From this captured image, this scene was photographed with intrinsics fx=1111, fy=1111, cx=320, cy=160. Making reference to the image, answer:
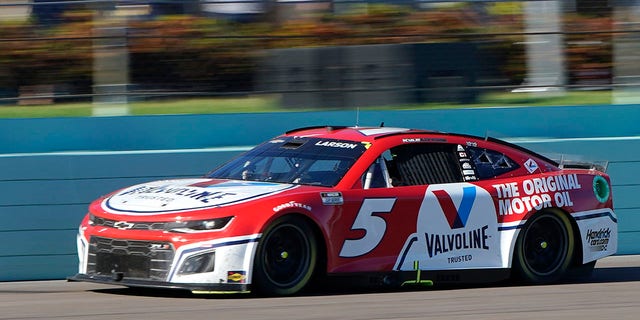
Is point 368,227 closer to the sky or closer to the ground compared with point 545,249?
closer to the sky

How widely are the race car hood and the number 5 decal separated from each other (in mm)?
595

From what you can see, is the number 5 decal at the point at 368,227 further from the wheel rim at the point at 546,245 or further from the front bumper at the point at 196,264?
the wheel rim at the point at 546,245

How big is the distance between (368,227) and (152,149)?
11.2 ft

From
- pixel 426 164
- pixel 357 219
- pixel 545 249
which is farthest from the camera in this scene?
pixel 545 249

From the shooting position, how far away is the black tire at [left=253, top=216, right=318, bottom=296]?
8.15 m

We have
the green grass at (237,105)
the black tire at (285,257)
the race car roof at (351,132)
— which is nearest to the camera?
the black tire at (285,257)

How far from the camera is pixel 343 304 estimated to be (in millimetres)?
8023

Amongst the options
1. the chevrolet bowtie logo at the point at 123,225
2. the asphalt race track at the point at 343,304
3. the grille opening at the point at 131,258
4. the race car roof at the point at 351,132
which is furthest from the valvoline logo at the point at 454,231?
the chevrolet bowtie logo at the point at 123,225

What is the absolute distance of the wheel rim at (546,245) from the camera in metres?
9.60

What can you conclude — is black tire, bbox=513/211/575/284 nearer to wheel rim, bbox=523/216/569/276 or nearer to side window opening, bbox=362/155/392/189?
wheel rim, bbox=523/216/569/276

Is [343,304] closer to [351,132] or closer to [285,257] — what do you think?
[285,257]

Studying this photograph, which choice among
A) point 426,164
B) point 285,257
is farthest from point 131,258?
point 426,164

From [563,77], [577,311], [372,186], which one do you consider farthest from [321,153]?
[563,77]

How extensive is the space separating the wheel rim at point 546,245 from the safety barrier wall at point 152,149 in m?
2.14
